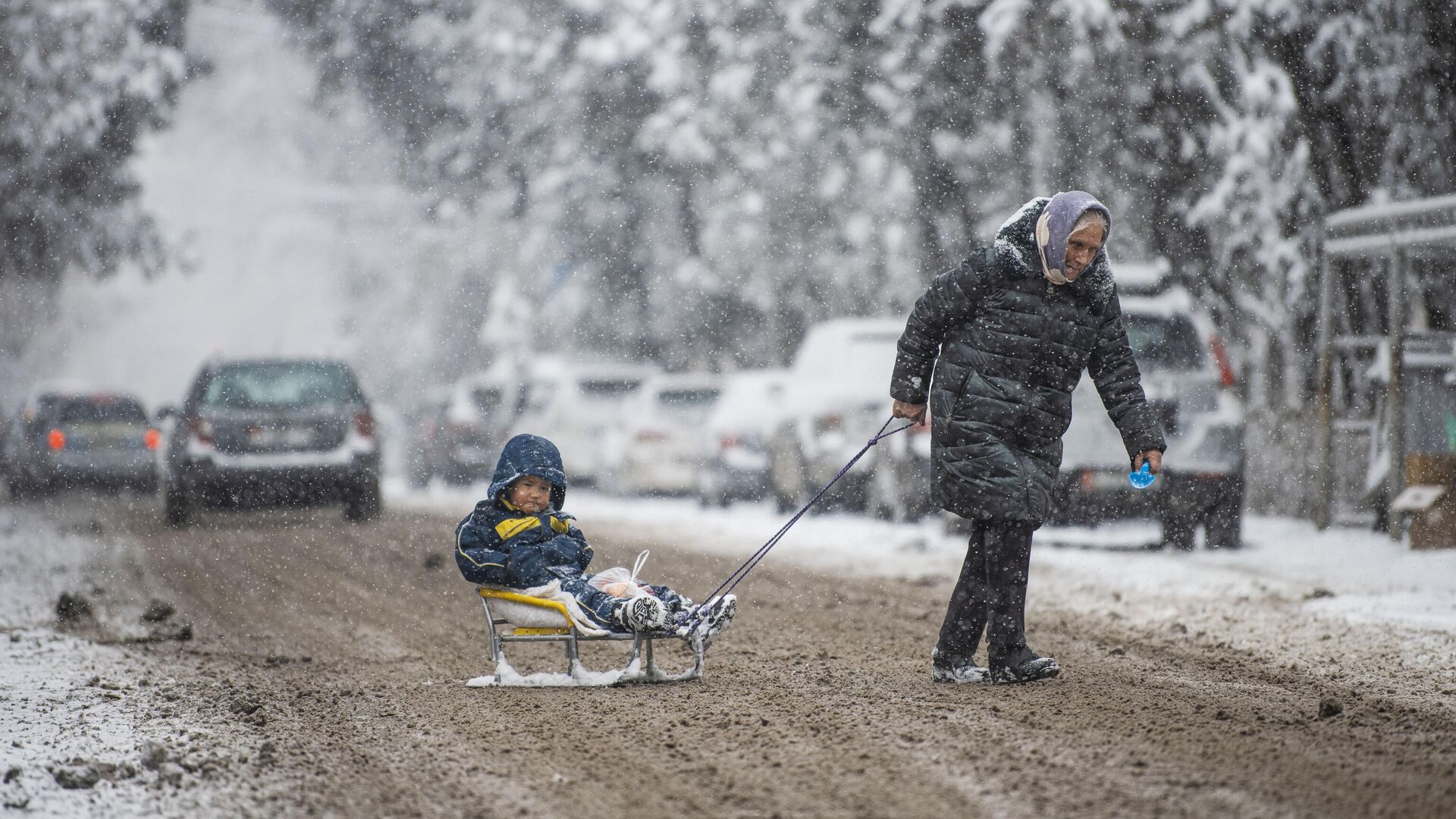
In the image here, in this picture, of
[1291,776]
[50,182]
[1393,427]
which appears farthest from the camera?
[50,182]

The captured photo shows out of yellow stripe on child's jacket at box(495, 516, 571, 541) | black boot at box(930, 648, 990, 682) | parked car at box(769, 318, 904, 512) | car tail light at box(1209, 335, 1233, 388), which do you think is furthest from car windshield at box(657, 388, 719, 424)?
black boot at box(930, 648, 990, 682)

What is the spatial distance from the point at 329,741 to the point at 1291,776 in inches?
126

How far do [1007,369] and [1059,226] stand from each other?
0.58 m

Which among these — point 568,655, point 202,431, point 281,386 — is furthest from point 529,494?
point 281,386

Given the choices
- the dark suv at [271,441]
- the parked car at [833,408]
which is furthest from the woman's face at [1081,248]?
the dark suv at [271,441]

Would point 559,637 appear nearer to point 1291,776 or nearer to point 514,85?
point 1291,776

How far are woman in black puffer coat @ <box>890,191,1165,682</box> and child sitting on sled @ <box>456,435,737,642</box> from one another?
1002mm

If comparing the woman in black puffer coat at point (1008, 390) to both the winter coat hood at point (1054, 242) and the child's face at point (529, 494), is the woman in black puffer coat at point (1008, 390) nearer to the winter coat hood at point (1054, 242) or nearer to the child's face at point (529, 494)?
the winter coat hood at point (1054, 242)

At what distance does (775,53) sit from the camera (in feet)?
82.9

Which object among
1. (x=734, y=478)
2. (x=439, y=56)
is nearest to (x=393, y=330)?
(x=439, y=56)

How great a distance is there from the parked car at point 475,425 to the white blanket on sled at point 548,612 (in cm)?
1744

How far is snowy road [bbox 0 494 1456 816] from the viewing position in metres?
4.89

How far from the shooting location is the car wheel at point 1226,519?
12.8m

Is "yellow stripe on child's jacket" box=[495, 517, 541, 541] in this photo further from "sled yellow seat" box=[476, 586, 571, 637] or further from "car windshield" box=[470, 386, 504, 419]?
"car windshield" box=[470, 386, 504, 419]
